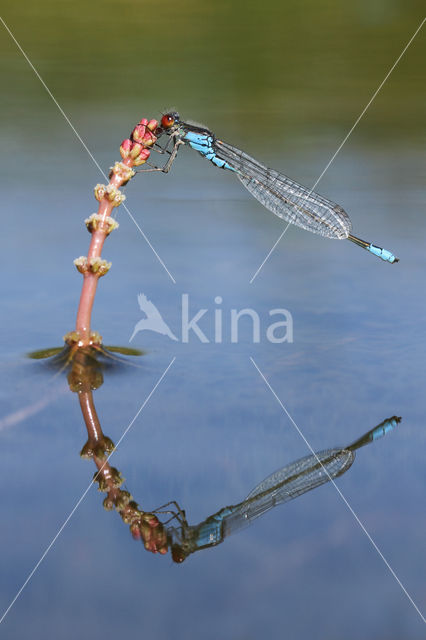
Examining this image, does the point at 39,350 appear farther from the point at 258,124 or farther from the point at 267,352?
the point at 258,124

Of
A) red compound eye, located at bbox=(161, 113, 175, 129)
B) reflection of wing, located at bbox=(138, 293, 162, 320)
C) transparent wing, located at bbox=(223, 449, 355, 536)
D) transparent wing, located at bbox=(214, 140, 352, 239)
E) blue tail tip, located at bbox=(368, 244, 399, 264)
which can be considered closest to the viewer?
transparent wing, located at bbox=(223, 449, 355, 536)

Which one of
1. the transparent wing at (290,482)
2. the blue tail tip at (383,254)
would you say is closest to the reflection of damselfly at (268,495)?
the transparent wing at (290,482)

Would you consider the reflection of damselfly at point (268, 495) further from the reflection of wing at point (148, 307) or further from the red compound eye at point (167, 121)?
the red compound eye at point (167, 121)

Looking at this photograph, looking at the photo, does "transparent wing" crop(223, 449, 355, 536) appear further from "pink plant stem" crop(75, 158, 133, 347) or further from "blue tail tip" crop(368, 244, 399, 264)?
"blue tail tip" crop(368, 244, 399, 264)

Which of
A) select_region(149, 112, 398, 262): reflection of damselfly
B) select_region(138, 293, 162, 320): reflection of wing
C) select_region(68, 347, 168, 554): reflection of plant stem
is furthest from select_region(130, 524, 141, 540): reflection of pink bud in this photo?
select_region(149, 112, 398, 262): reflection of damselfly

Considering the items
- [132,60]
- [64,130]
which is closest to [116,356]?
[64,130]

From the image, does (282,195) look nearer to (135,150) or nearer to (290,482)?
(135,150)
